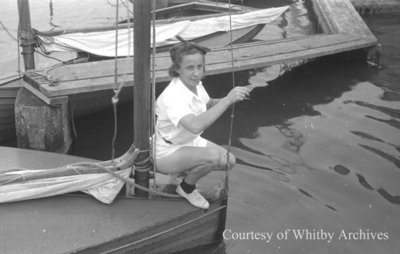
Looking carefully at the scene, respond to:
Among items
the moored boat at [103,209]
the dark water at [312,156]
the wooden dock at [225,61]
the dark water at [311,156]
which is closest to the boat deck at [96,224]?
the moored boat at [103,209]

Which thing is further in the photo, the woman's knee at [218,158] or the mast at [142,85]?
the woman's knee at [218,158]

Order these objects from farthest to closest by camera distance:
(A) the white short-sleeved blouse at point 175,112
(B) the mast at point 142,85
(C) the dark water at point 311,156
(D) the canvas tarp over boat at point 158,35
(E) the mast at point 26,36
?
(D) the canvas tarp over boat at point 158,35
(E) the mast at point 26,36
(C) the dark water at point 311,156
(A) the white short-sleeved blouse at point 175,112
(B) the mast at point 142,85

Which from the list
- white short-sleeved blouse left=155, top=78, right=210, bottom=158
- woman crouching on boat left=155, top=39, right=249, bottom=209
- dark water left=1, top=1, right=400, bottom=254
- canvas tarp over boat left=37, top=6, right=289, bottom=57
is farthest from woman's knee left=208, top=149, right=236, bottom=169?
canvas tarp over boat left=37, top=6, right=289, bottom=57

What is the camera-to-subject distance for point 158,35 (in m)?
9.84

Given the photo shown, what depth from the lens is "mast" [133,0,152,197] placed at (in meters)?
4.12

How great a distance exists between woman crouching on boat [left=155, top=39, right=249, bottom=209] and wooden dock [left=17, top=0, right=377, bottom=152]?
2749 mm

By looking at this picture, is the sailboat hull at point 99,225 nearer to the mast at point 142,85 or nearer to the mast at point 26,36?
the mast at point 142,85

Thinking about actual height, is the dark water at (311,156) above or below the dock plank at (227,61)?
below

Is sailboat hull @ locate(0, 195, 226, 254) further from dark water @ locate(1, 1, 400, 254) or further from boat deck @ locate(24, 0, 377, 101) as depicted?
boat deck @ locate(24, 0, 377, 101)

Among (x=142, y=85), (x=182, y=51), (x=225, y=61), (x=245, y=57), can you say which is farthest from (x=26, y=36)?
(x=182, y=51)

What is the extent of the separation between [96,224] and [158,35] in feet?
19.9

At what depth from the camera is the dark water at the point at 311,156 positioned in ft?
18.7

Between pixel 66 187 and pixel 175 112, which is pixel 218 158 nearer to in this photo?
pixel 175 112

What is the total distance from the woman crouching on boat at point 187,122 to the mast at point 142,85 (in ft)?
0.42
